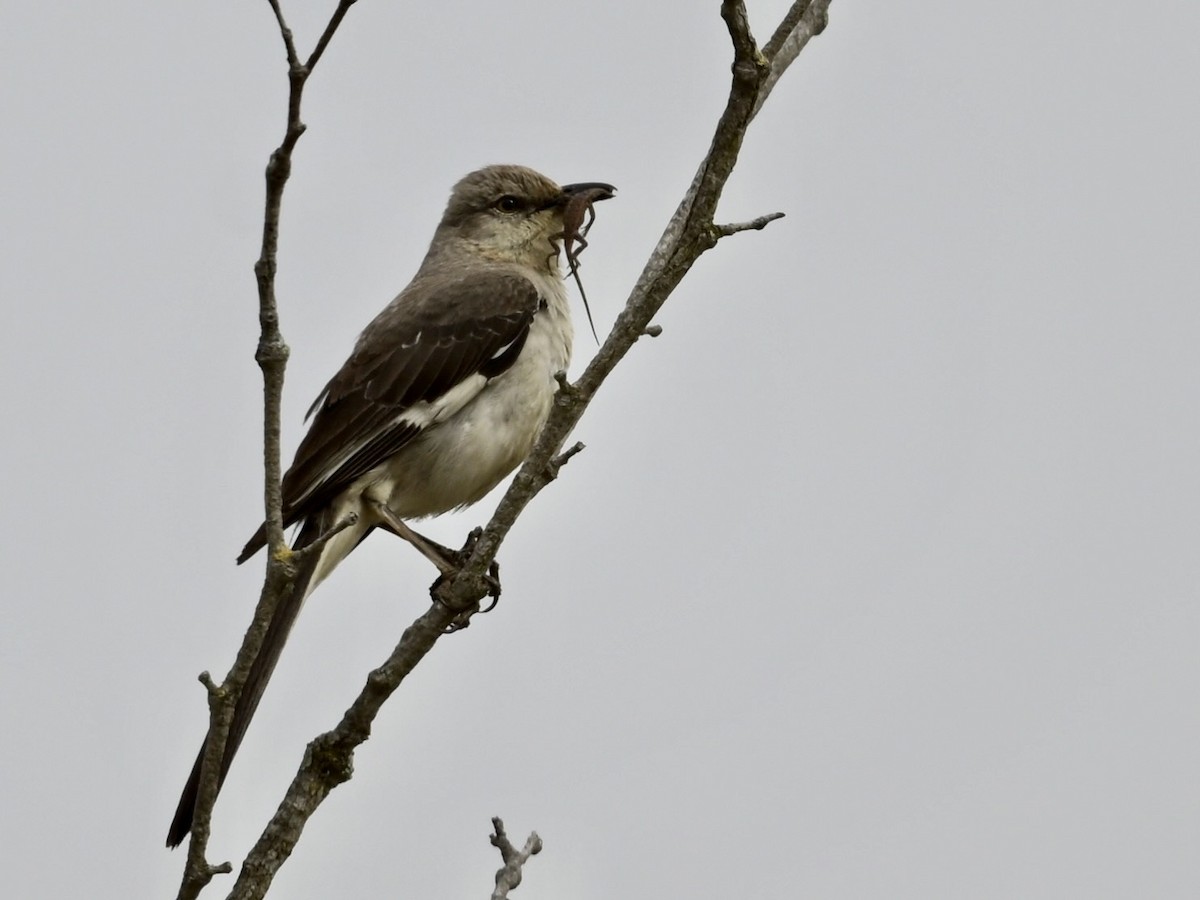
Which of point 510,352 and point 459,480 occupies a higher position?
point 510,352

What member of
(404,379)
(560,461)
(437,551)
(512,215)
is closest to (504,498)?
(560,461)

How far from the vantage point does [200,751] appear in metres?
5.18

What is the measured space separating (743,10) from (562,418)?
4.25ft

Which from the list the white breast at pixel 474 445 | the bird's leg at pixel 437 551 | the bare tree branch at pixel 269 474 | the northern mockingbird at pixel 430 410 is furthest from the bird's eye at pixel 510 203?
the bare tree branch at pixel 269 474

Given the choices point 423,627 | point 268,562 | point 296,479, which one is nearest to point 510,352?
point 296,479

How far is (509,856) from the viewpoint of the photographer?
4719mm

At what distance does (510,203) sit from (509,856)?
4.33 meters

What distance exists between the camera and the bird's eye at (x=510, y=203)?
8219 mm

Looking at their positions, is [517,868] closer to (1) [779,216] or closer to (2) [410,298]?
(1) [779,216]

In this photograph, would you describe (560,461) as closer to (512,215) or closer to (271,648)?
(271,648)

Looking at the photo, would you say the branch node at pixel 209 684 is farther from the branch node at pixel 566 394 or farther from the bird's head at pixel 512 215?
the bird's head at pixel 512 215

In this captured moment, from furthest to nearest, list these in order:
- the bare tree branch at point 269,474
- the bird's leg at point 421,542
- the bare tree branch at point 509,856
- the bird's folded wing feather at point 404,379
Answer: the bird's folded wing feather at point 404,379 → the bird's leg at point 421,542 → the bare tree branch at point 509,856 → the bare tree branch at point 269,474

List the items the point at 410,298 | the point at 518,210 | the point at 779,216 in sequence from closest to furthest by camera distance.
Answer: the point at 779,216 → the point at 410,298 → the point at 518,210

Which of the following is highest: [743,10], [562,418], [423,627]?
[743,10]
